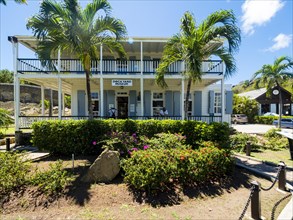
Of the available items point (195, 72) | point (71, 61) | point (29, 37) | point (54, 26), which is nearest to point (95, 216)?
point (195, 72)

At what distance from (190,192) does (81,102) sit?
37.8 feet

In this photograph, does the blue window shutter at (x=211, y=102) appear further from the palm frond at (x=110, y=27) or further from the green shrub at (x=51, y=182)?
the green shrub at (x=51, y=182)

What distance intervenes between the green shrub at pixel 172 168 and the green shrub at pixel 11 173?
281cm

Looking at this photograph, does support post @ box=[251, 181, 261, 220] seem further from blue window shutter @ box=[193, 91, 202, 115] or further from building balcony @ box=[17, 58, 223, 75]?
blue window shutter @ box=[193, 91, 202, 115]

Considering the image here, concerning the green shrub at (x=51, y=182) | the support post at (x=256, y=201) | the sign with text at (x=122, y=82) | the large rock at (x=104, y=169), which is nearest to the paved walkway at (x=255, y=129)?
the sign with text at (x=122, y=82)

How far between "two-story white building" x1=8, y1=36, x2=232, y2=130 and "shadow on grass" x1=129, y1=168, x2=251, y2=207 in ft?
21.7

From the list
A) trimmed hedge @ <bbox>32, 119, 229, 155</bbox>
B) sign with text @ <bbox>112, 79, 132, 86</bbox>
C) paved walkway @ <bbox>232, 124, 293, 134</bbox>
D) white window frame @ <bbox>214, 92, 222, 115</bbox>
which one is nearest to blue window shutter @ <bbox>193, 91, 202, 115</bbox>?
white window frame @ <bbox>214, 92, 222, 115</bbox>

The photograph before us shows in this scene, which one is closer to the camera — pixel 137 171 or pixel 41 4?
pixel 137 171

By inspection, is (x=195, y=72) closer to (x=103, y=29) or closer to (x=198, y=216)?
(x=103, y=29)

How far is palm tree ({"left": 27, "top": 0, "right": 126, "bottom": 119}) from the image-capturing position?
6852 millimetres

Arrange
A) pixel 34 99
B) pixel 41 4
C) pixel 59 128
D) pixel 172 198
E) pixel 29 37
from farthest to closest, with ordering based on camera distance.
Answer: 1. pixel 34 99
2. pixel 29 37
3. pixel 59 128
4. pixel 41 4
5. pixel 172 198

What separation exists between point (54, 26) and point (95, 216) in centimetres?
699

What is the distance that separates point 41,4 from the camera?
6.73m

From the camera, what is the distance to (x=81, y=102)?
13797mm
